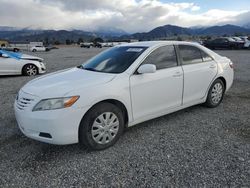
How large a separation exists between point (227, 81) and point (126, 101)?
2.99m

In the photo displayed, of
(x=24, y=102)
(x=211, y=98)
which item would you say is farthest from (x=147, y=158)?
(x=211, y=98)

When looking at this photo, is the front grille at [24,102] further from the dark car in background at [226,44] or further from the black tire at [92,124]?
the dark car in background at [226,44]

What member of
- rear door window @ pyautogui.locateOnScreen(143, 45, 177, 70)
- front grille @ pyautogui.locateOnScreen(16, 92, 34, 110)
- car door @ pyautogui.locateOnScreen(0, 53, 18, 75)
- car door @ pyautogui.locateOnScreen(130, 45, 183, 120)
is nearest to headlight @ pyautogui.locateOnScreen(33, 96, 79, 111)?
front grille @ pyautogui.locateOnScreen(16, 92, 34, 110)

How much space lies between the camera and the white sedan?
303 centimetres

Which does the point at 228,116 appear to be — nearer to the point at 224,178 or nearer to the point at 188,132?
the point at 188,132

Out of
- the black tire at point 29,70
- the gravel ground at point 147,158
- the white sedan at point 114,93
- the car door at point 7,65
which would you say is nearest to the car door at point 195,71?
the white sedan at point 114,93

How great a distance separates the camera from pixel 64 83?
11.0ft

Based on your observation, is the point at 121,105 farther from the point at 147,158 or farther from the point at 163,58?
the point at 163,58

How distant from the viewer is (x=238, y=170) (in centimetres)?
281

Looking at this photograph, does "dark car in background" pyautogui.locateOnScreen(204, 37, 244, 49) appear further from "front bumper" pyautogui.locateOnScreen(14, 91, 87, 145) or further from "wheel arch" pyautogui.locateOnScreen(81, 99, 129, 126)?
"front bumper" pyautogui.locateOnScreen(14, 91, 87, 145)

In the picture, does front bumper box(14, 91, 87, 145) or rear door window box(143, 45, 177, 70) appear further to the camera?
rear door window box(143, 45, 177, 70)

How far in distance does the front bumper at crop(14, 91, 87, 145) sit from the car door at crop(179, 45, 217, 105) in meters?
2.19

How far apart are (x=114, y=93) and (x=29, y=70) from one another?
8.21 m

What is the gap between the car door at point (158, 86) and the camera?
3609 mm
